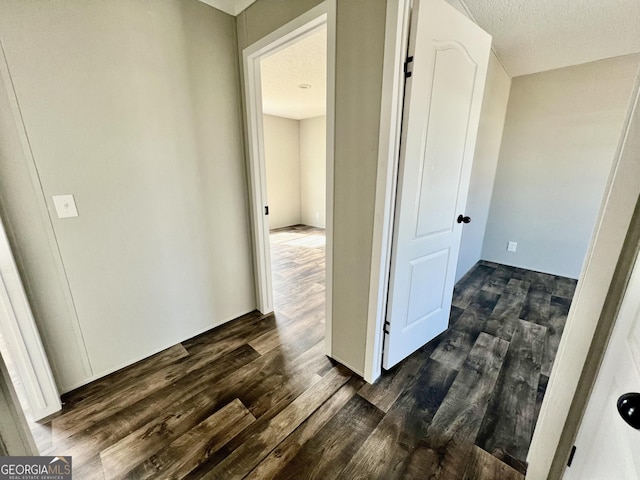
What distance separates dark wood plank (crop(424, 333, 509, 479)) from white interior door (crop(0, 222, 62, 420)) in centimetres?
202

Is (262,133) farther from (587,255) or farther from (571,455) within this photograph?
(571,455)

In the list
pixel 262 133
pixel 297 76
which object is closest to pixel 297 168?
pixel 297 76

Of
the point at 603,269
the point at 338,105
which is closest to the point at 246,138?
the point at 338,105

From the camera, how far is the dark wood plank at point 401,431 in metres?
1.17

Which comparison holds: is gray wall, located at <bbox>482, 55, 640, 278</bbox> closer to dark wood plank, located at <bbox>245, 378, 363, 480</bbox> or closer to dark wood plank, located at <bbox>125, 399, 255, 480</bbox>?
dark wood plank, located at <bbox>245, 378, 363, 480</bbox>

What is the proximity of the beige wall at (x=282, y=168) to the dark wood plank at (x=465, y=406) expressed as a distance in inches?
184

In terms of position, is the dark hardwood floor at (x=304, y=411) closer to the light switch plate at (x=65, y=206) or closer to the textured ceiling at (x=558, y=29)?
the light switch plate at (x=65, y=206)

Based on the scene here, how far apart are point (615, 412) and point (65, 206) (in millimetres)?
2300

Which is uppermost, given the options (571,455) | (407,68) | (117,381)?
(407,68)

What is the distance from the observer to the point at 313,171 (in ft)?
19.6

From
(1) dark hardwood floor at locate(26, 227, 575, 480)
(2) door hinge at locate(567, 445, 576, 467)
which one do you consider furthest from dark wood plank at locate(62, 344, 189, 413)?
(2) door hinge at locate(567, 445, 576, 467)

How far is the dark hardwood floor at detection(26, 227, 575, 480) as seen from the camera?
119 cm

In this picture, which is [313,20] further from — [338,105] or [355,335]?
[355,335]

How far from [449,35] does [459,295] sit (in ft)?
7.56
